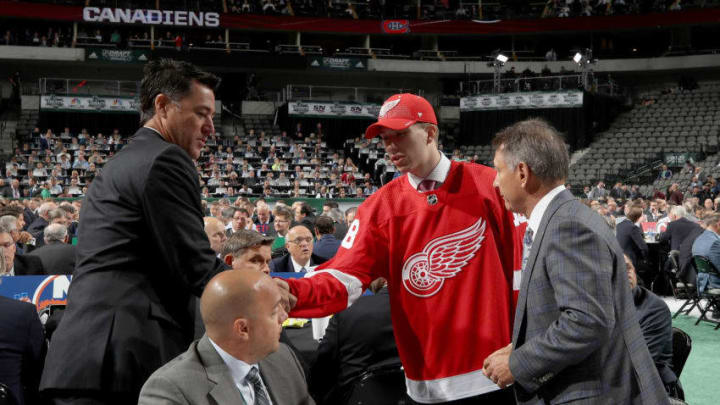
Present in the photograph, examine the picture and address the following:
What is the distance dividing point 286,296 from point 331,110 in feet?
90.1

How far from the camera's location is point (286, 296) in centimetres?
240

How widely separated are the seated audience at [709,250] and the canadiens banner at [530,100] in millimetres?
19068

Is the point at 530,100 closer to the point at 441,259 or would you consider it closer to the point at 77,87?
the point at 77,87

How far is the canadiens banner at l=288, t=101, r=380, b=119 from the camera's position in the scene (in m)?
29.2

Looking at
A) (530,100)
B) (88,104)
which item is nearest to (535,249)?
(530,100)

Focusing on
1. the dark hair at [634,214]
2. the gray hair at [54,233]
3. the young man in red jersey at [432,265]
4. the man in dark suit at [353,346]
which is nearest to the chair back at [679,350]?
the man in dark suit at [353,346]

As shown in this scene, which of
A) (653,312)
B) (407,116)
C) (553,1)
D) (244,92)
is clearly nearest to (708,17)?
(553,1)

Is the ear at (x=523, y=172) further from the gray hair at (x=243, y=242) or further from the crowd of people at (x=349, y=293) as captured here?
the gray hair at (x=243, y=242)

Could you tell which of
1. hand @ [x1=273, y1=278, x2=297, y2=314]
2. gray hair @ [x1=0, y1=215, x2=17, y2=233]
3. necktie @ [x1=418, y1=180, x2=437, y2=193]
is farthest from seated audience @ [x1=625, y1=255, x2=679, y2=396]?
gray hair @ [x1=0, y1=215, x2=17, y2=233]

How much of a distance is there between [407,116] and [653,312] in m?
2.54

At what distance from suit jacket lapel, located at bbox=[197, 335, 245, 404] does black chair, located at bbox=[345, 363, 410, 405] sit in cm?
159

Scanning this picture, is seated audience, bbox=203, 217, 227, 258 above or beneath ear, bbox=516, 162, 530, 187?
beneath

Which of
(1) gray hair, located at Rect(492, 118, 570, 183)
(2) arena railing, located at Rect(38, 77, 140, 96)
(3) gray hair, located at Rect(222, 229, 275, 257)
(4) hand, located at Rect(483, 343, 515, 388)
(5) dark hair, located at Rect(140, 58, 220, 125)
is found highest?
(2) arena railing, located at Rect(38, 77, 140, 96)

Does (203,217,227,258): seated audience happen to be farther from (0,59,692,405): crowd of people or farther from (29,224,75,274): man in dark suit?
(0,59,692,405): crowd of people
